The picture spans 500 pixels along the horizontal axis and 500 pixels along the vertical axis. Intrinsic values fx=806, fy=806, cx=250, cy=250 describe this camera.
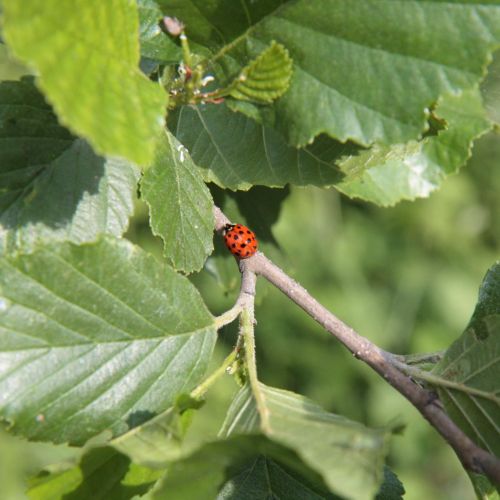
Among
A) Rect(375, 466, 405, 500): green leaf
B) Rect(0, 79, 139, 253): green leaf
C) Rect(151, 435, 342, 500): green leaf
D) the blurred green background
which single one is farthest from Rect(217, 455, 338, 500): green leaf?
the blurred green background

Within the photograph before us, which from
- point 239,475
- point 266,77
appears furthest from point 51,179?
point 239,475

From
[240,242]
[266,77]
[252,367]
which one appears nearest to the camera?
[266,77]

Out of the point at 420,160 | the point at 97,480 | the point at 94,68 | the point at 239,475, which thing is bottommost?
the point at 239,475

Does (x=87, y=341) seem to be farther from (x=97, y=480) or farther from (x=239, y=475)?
(x=239, y=475)

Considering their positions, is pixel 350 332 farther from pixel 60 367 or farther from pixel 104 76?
pixel 104 76

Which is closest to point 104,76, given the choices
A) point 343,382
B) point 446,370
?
point 446,370

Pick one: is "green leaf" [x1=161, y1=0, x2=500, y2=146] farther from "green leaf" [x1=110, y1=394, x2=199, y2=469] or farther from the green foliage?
"green leaf" [x1=110, y1=394, x2=199, y2=469]

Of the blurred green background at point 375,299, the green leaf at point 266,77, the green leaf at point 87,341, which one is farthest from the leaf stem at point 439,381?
the blurred green background at point 375,299

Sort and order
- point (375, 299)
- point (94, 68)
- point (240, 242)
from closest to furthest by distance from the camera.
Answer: point (94, 68) < point (240, 242) < point (375, 299)
